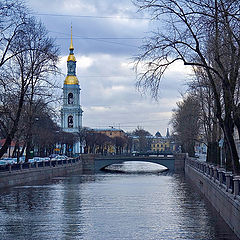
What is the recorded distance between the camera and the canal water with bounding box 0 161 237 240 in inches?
894

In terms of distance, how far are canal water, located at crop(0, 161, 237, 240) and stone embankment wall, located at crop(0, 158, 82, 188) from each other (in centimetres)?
625

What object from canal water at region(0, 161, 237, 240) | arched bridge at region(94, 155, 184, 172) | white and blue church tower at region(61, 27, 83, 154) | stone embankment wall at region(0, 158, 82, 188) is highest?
white and blue church tower at region(61, 27, 83, 154)

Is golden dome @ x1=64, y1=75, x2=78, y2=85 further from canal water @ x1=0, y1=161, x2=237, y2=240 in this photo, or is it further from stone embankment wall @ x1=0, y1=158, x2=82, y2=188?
canal water @ x1=0, y1=161, x2=237, y2=240

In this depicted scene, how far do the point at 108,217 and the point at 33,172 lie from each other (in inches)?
1223

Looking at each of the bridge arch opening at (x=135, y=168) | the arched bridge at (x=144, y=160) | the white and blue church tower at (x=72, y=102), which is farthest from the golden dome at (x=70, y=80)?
the arched bridge at (x=144, y=160)

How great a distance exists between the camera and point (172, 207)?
33344mm

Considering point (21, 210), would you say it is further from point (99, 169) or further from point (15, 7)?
point (99, 169)

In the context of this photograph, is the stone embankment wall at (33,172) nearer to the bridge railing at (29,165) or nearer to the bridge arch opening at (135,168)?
the bridge railing at (29,165)

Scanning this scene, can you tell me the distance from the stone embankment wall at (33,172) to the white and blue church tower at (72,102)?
71.6 meters

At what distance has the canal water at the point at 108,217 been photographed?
74.5 feet

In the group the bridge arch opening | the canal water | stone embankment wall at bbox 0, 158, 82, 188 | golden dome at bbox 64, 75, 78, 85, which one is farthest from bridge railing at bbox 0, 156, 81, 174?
golden dome at bbox 64, 75, 78, 85

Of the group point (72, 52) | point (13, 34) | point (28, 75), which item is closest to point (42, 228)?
point (13, 34)

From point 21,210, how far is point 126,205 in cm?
663

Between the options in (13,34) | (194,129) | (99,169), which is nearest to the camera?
(13,34)
